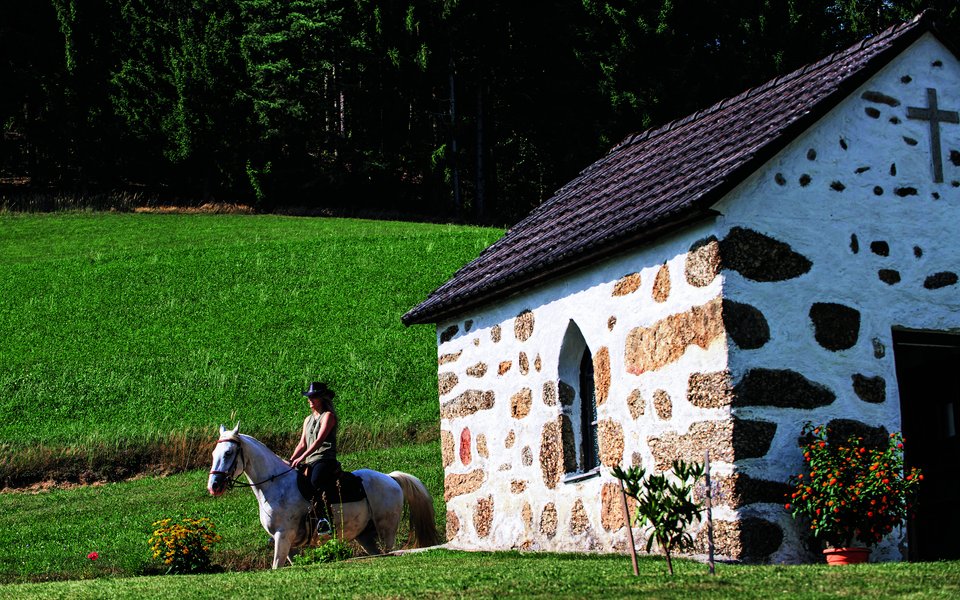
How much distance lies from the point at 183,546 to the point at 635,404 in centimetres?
636

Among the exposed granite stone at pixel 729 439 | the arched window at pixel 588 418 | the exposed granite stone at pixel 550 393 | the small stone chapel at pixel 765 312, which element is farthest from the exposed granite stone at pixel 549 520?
the exposed granite stone at pixel 729 439

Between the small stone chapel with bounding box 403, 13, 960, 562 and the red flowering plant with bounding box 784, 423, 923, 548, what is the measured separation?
0.21 m

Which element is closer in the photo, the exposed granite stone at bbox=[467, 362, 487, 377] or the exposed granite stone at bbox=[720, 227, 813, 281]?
the exposed granite stone at bbox=[720, 227, 813, 281]

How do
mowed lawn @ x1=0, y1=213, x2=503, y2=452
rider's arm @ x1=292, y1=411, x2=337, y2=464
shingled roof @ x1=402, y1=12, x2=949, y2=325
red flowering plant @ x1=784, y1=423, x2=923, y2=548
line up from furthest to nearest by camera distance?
mowed lawn @ x1=0, y1=213, x2=503, y2=452 → rider's arm @ x1=292, y1=411, x2=337, y2=464 → shingled roof @ x1=402, y1=12, x2=949, y2=325 → red flowering plant @ x1=784, y1=423, x2=923, y2=548

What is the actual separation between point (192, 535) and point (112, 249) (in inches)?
1205

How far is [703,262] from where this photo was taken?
10156 mm

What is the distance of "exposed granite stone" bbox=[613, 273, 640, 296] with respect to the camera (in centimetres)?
1106

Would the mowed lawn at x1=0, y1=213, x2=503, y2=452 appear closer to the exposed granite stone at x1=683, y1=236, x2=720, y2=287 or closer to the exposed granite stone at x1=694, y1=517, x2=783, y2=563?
the exposed granite stone at x1=683, y1=236, x2=720, y2=287

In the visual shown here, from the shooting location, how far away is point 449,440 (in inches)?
569

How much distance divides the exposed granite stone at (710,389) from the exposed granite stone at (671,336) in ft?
0.92

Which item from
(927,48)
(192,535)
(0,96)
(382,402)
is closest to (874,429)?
(927,48)

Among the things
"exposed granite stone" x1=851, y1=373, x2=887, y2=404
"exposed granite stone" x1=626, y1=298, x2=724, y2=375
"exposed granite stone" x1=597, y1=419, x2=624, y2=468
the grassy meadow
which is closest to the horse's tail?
"exposed granite stone" x1=597, y1=419, x2=624, y2=468

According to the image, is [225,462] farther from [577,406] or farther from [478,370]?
[577,406]

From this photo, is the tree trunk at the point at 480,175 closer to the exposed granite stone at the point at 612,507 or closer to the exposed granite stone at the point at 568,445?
the exposed granite stone at the point at 568,445
